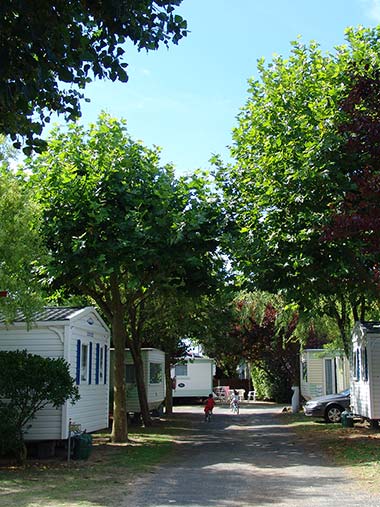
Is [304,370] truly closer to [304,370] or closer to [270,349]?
[304,370]

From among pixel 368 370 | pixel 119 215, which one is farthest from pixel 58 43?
pixel 368 370

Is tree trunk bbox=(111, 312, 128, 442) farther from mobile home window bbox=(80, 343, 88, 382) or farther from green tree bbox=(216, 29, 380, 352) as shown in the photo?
green tree bbox=(216, 29, 380, 352)

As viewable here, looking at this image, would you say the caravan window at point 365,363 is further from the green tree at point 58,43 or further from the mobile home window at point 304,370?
the mobile home window at point 304,370

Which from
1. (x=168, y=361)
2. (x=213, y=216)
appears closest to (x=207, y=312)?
(x=168, y=361)

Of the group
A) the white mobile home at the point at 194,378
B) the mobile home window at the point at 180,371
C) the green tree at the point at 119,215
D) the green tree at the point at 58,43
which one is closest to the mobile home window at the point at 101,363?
the green tree at the point at 119,215

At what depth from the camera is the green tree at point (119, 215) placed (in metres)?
15.2

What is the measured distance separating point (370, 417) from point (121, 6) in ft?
51.7

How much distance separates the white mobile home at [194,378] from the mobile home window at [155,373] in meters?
12.9

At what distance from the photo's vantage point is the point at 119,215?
1566 cm

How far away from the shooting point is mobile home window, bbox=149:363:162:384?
28.2 metres

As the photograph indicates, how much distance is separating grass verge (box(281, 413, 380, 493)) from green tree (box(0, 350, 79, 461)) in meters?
6.01

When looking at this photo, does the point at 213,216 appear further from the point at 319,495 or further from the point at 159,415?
the point at 159,415

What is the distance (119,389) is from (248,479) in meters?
7.43

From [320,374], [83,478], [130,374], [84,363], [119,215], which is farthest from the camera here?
[320,374]
